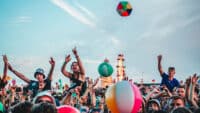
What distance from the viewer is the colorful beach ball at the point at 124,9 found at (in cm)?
1470

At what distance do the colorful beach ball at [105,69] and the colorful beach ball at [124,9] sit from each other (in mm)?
2484

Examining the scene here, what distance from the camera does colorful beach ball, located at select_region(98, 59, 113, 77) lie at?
16.3 meters

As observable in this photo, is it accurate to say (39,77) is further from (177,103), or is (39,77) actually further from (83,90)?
(177,103)

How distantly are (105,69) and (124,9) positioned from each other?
2708 mm

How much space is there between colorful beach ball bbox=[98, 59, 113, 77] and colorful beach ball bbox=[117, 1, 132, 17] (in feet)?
8.15

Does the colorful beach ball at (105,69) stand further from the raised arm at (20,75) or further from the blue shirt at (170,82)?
the raised arm at (20,75)

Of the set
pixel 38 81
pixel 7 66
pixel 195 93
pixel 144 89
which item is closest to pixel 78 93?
pixel 38 81

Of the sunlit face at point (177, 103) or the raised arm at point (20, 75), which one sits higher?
the raised arm at point (20, 75)

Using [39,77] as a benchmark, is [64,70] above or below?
above

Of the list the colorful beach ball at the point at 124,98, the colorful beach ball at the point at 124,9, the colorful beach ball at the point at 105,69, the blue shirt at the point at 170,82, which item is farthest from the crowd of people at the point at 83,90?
the colorful beach ball at the point at 105,69

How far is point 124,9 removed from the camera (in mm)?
14695

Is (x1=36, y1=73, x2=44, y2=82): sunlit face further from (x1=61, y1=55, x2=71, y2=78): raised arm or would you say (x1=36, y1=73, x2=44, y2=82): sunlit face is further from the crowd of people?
(x1=61, y1=55, x2=71, y2=78): raised arm

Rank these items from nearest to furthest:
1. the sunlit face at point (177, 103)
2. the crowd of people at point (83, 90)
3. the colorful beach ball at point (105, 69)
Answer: the sunlit face at point (177, 103) → the crowd of people at point (83, 90) → the colorful beach ball at point (105, 69)

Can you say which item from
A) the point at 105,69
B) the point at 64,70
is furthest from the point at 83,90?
the point at 105,69
